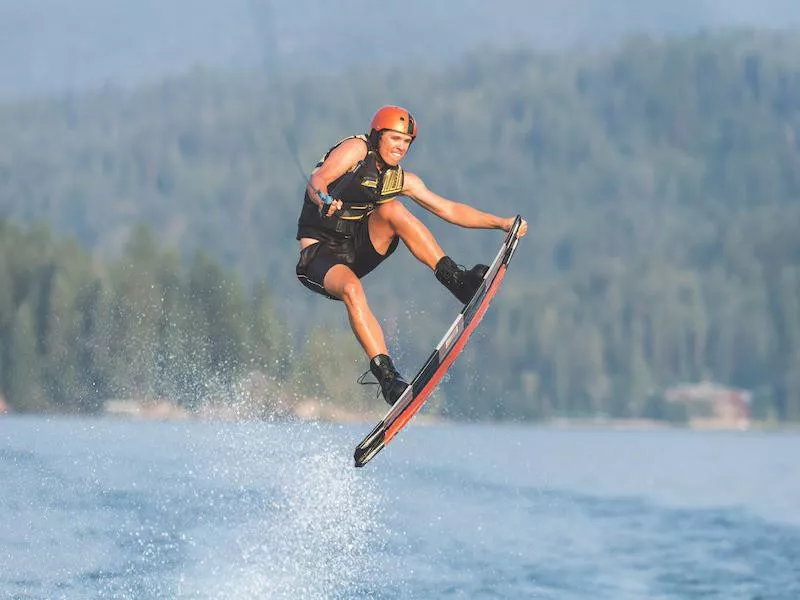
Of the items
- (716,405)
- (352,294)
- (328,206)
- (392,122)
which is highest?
(392,122)

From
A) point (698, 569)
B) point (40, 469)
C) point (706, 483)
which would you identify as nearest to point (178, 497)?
point (40, 469)

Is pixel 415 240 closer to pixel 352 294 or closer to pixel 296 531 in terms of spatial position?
pixel 352 294

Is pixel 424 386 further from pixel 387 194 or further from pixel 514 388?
pixel 514 388

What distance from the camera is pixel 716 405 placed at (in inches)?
5832

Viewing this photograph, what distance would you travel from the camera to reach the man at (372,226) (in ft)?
44.5

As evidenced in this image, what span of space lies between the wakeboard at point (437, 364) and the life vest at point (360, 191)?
120cm

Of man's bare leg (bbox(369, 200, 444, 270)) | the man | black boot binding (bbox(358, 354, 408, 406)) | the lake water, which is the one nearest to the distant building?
the lake water

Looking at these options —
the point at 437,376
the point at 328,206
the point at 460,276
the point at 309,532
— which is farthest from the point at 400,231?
the point at 309,532

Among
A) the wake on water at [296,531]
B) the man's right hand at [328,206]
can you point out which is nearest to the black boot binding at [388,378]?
the man's right hand at [328,206]

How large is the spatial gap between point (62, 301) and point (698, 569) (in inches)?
1679

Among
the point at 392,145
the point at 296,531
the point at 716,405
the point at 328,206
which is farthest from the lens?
the point at 716,405

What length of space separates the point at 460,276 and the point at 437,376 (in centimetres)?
107

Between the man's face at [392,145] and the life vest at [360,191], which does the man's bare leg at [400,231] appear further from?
the man's face at [392,145]

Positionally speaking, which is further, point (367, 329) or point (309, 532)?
point (309, 532)
